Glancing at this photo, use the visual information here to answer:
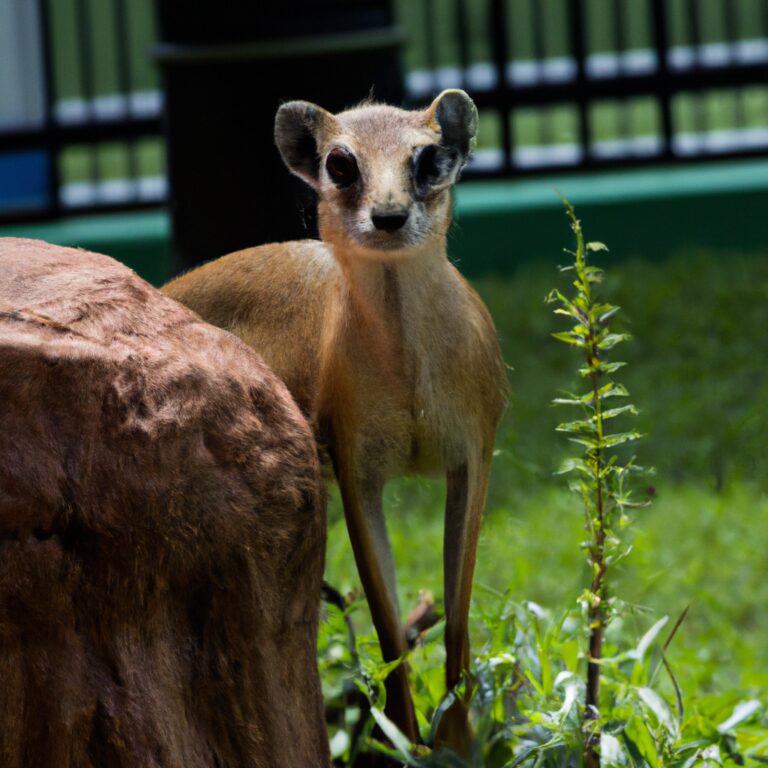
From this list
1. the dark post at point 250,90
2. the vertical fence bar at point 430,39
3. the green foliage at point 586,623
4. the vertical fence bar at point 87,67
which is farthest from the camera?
the vertical fence bar at point 430,39

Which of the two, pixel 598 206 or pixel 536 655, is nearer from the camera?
pixel 536 655

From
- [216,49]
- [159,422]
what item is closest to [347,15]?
[216,49]

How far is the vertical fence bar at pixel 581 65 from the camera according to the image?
8.36 m

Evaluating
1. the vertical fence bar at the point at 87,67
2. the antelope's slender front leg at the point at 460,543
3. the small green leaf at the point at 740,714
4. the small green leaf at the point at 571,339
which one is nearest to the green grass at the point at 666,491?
the antelope's slender front leg at the point at 460,543

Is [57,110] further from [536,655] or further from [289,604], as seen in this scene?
[289,604]

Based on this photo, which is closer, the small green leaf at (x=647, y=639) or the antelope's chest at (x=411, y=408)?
the antelope's chest at (x=411, y=408)

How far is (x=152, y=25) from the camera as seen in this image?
9.20 m

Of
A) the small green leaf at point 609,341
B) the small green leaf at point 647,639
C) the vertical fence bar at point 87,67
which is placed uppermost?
the vertical fence bar at point 87,67

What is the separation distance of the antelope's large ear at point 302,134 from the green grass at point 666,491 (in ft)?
2.30

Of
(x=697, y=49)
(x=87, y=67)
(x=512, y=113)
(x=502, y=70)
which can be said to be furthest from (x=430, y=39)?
(x=87, y=67)

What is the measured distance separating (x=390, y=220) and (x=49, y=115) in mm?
6626

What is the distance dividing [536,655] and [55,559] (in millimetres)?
1564

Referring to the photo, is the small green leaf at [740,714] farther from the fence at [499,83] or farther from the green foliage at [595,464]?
the fence at [499,83]

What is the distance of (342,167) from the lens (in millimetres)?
2555
